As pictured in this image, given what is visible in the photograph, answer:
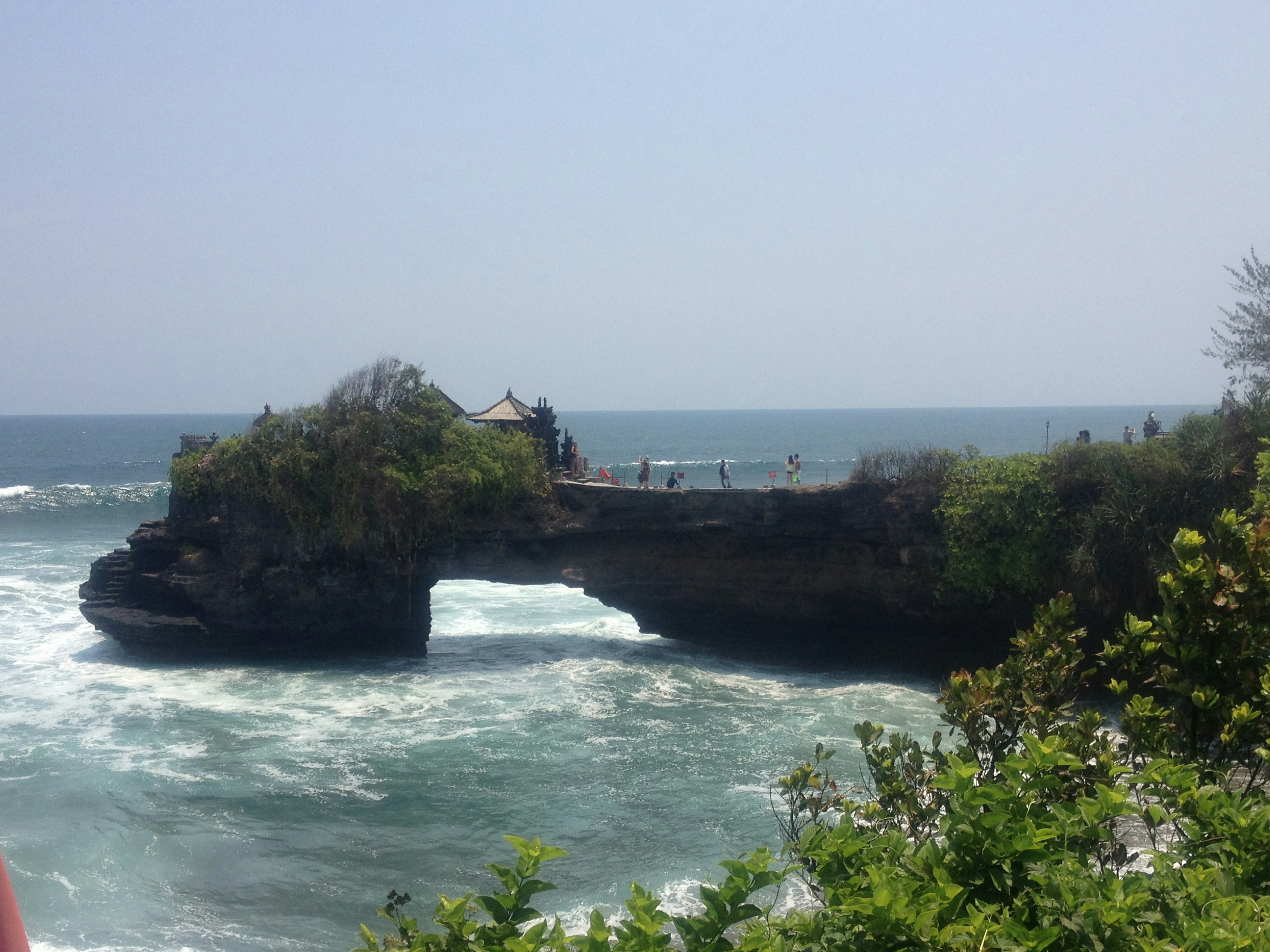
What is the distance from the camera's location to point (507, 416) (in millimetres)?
27844

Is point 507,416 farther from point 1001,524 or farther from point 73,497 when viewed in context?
point 73,497

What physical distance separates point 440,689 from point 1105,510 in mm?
14919

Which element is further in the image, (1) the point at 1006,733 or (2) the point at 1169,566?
(2) the point at 1169,566

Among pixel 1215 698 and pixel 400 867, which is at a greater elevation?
pixel 1215 698

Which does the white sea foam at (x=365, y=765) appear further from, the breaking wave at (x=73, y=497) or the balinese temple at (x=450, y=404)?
the breaking wave at (x=73, y=497)

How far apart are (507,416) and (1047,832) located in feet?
80.4

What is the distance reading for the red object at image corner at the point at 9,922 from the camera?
6.22 ft

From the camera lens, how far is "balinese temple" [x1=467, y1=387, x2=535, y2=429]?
1083 inches

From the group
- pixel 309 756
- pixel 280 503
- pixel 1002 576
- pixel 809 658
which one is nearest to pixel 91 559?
pixel 280 503

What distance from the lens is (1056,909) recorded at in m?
3.76

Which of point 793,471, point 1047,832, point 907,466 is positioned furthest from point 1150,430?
point 1047,832

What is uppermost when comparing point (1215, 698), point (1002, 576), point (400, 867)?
point (1215, 698)

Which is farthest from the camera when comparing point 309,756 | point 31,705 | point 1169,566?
point 31,705

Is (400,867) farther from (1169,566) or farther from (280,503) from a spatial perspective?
(1169,566)
